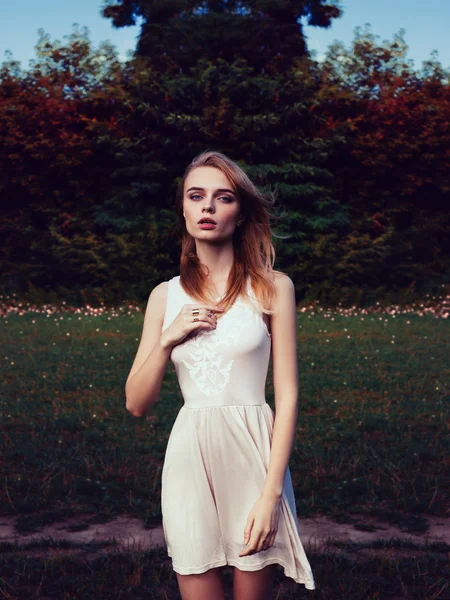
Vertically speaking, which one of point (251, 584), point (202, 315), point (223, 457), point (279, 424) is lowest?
point (251, 584)

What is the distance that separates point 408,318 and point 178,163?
754cm

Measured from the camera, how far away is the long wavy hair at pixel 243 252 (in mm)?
2539

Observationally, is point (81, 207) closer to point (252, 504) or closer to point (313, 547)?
point (313, 547)

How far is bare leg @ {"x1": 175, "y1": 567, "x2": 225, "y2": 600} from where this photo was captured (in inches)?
94.6

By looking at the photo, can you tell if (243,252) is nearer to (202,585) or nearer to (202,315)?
(202,315)

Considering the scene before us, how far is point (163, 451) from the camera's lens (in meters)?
7.06

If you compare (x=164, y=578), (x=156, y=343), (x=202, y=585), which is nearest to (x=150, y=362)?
(x=156, y=343)

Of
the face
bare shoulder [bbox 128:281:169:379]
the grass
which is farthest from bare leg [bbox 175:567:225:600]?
the grass

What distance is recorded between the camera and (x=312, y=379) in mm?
9984

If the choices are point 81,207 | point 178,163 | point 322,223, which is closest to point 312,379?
point 322,223

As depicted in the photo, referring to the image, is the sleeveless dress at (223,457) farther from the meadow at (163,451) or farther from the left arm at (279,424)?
the meadow at (163,451)

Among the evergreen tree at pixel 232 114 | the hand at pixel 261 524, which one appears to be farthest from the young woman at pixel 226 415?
the evergreen tree at pixel 232 114

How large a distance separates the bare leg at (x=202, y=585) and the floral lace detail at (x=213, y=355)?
0.58 meters

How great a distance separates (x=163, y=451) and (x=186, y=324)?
489cm
